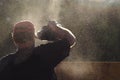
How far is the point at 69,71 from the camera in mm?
8656

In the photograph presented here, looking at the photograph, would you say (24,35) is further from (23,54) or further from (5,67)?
(5,67)

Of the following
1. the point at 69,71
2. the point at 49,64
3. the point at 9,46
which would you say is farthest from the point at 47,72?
the point at 9,46

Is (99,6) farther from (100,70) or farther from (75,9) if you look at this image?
(100,70)

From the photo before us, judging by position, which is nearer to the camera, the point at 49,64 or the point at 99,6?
the point at 49,64

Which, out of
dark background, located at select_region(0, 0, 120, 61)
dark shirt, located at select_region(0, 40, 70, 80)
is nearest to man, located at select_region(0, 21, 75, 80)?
dark shirt, located at select_region(0, 40, 70, 80)

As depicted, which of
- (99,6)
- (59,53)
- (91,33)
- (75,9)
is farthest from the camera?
(99,6)

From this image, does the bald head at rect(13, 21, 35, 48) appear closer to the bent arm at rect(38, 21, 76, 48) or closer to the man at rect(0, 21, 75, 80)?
→ the man at rect(0, 21, 75, 80)

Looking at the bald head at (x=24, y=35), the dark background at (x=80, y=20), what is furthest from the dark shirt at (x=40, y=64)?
the dark background at (x=80, y=20)

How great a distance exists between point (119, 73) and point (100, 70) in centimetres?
46

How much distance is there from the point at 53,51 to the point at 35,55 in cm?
18

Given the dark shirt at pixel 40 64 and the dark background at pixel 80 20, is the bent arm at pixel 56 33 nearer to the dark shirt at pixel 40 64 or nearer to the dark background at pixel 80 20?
the dark shirt at pixel 40 64

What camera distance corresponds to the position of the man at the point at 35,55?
345 centimetres

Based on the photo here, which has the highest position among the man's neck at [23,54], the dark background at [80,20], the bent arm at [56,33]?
the bent arm at [56,33]

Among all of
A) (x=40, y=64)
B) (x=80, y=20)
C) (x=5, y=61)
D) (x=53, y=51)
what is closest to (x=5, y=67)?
(x=5, y=61)
